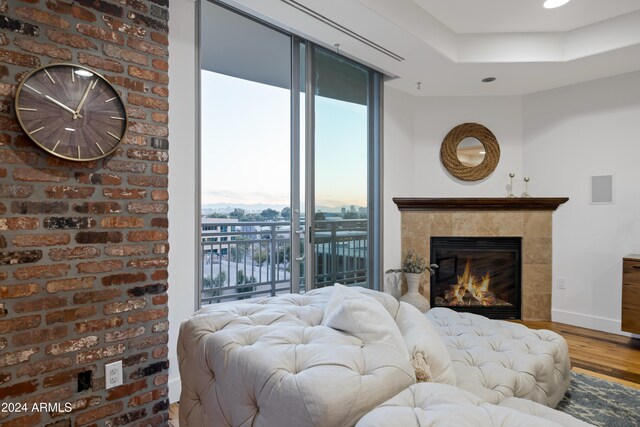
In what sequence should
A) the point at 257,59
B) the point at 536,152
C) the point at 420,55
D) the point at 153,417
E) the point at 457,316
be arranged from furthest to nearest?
the point at 536,152 < the point at 420,55 < the point at 257,59 < the point at 457,316 < the point at 153,417

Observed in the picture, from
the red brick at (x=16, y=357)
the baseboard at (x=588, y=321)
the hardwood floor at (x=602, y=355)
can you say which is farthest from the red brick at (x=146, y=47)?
the baseboard at (x=588, y=321)

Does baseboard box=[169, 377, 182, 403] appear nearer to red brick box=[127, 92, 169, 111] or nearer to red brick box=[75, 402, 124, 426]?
red brick box=[75, 402, 124, 426]

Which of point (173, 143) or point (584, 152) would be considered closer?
point (173, 143)

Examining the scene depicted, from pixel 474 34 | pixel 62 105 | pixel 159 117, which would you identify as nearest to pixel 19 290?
pixel 62 105

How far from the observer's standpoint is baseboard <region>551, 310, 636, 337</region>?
12.0 ft

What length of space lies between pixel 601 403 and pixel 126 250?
292cm

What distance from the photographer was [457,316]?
2424 millimetres

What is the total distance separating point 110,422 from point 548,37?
4388mm

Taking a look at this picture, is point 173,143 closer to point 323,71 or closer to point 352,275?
point 323,71

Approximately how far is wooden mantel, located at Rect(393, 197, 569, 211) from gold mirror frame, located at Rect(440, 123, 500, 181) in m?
0.36

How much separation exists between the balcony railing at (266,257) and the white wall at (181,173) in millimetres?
862

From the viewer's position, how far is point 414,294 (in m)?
3.89

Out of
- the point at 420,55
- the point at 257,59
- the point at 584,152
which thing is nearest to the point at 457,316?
the point at 420,55

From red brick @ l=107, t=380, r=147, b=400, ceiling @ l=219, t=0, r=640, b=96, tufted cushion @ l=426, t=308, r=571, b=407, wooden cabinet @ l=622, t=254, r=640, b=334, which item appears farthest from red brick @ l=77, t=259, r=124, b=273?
wooden cabinet @ l=622, t=254, r=640, b=334
